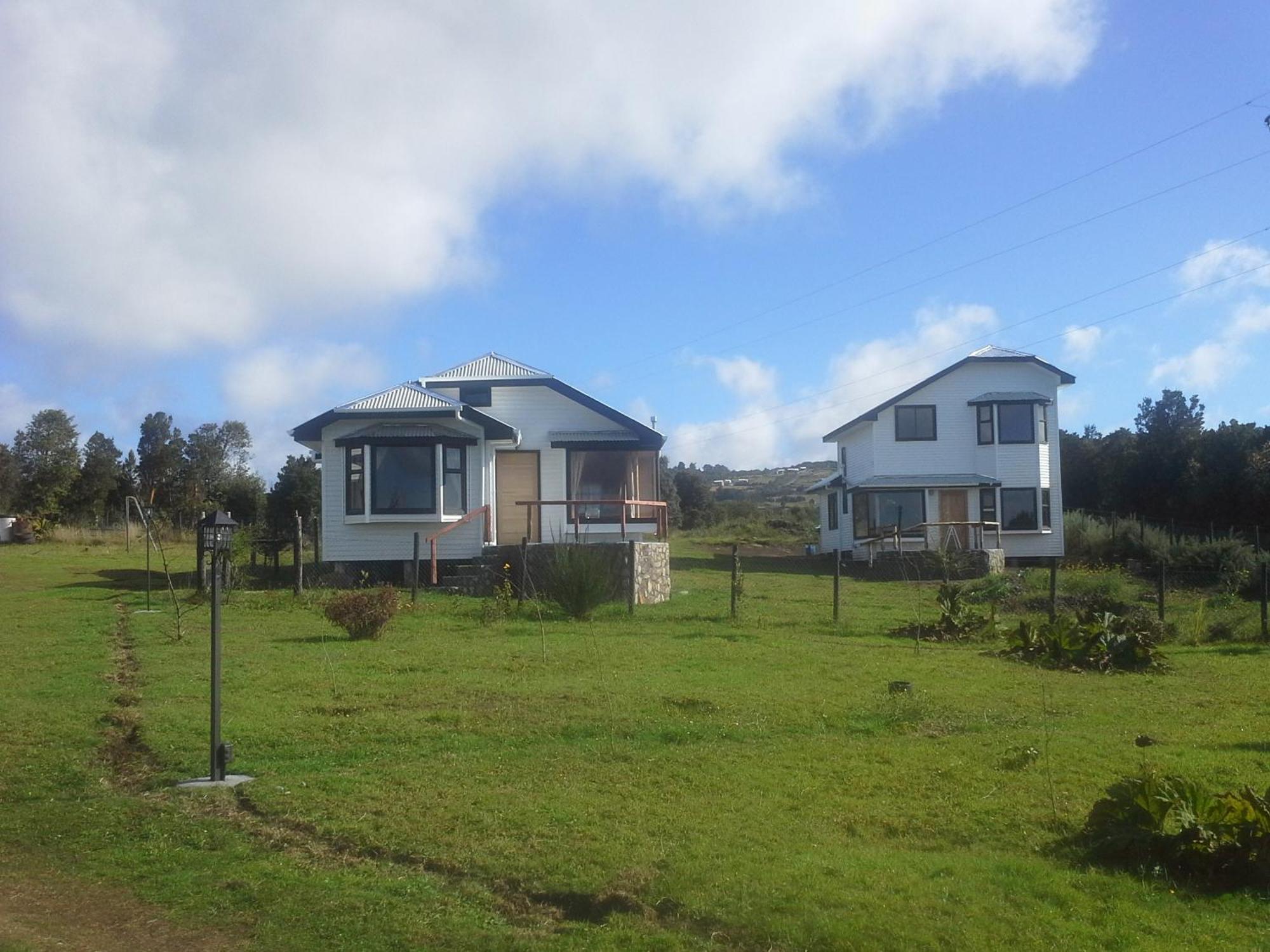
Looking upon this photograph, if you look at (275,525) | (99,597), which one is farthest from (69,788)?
(275,525)

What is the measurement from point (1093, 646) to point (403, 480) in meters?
14.9

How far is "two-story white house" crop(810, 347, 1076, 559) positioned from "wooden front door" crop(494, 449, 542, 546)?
14.2 m

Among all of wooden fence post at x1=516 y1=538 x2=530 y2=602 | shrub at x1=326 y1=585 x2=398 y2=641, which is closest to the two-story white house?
wooden fence post at x1=516 y1=538 x2=530 y2=602

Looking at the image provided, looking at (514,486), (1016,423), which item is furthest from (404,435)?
(1016,423)

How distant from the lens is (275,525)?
33.9 meters

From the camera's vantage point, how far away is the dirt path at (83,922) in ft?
18.1

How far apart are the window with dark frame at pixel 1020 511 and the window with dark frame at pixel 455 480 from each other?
793 inches

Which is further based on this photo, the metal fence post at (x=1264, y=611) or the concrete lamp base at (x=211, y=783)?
the metal fence post at (x=1264, y=611)

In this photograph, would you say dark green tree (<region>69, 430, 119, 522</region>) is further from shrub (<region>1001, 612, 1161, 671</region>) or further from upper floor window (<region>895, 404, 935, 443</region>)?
shrub (<region>1001, 612, 1161, 671</region>)

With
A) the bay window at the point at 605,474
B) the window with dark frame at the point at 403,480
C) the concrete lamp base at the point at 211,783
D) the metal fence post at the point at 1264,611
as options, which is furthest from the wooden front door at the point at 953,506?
the concrete lamp base at the point at 211,783

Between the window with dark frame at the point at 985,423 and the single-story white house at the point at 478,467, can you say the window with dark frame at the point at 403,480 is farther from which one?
the window with dark frame at the point at 985,423

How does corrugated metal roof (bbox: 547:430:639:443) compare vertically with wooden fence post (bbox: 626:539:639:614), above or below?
above

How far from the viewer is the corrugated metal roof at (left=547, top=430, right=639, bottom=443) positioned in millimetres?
27141

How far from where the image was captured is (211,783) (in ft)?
26.6
